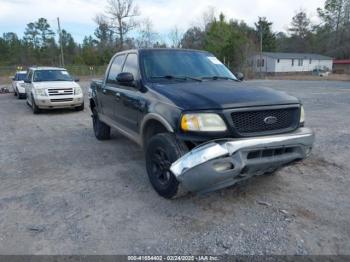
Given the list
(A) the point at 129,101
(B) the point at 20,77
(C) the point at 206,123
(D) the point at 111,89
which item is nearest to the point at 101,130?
(D) the point at 111,89

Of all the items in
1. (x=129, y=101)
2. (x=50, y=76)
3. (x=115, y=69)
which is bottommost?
(x=129, y=101)

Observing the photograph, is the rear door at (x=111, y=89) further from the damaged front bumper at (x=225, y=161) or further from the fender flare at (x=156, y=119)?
the damaged front bumper at (x=225, y=161)

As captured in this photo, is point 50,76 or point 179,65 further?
point 50,76

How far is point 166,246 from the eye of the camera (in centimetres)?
300

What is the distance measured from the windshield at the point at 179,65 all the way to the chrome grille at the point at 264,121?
Answer: 4.68ft

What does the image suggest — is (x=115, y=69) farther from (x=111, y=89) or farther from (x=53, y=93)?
(x=53, y=93)

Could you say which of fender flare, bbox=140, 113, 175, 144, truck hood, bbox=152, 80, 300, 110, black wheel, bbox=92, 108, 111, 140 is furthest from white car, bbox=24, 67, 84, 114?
truck hood, bbox=152, 80, 300, 110

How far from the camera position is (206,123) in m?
3.37

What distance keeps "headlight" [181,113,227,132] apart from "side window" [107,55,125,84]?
8.54 feet

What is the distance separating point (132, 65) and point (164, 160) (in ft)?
6.28

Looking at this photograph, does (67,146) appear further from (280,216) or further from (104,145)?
(280,216)

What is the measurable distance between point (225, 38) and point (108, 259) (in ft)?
159

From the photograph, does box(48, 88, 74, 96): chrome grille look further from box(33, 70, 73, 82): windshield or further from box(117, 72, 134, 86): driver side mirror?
box(117, 72, 134, 86): driver side mirror

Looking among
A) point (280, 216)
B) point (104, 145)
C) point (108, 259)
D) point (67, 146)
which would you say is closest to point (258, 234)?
point (280, 216)
